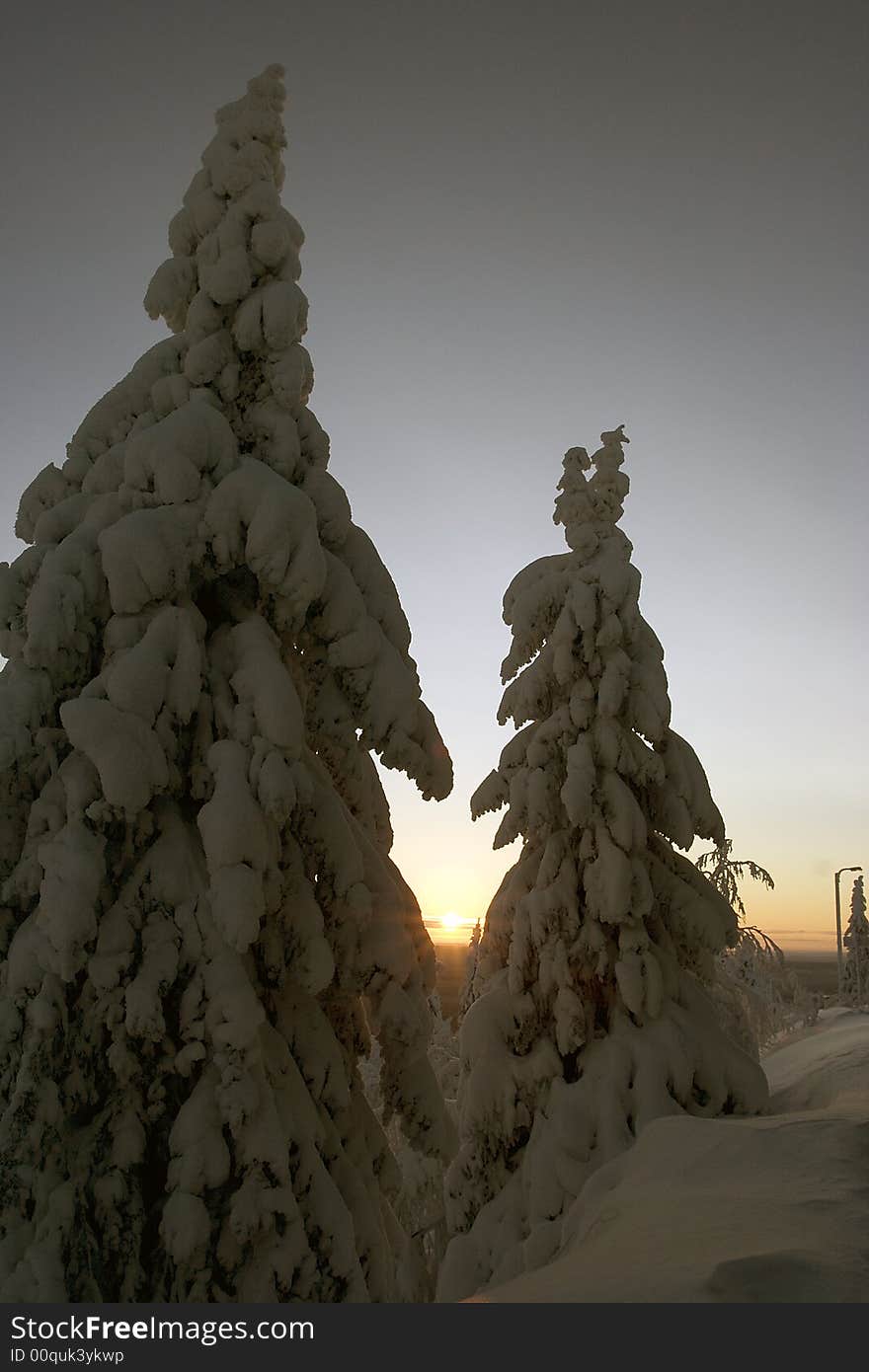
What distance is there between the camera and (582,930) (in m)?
12.1

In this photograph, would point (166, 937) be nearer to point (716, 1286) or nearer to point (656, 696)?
point (716, 1286)

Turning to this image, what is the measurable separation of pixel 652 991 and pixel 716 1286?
25.9ft

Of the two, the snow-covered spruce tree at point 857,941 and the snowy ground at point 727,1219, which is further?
the snow-covered spruce tree at point 857,941

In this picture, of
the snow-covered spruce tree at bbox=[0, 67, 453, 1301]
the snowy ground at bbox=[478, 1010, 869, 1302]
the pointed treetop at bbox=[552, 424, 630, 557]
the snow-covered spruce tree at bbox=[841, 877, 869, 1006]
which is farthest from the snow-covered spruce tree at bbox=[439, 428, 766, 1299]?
the snow-covered spruce tree at bbox=[841, 877, 869, 1006]

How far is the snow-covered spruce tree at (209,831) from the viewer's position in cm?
518

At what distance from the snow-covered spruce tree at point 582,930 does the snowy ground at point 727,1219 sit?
2594 mm

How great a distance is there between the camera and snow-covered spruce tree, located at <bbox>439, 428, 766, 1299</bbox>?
440 inches

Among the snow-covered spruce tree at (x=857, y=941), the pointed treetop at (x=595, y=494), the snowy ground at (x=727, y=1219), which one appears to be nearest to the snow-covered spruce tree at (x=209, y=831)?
the snowy ground at (x=727, y=1219)

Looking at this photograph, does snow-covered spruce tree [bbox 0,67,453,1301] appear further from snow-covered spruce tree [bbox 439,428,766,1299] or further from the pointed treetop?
the pointed treetop

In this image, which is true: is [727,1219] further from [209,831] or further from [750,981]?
[750,981]

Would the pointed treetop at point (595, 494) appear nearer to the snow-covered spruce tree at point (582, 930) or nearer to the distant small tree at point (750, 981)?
the snow-covered spruce tree at point (582, 930)

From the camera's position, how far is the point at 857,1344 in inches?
146

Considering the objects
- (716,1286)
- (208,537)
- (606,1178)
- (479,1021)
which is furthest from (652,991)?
(208,537)

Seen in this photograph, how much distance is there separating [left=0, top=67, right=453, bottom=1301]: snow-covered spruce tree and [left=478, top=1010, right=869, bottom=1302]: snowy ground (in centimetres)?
163
